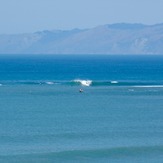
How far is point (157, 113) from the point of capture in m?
73.9

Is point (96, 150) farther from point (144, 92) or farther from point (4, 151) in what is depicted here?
point (144, 92)

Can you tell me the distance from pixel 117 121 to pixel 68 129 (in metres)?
6.41

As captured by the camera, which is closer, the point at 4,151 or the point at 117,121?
the point at 4,151

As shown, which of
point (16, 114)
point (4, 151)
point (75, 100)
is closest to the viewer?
point (4, 151)

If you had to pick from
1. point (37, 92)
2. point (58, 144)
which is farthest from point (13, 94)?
point (58, 144)

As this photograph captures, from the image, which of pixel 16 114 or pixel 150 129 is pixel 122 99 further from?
pixel 150 129

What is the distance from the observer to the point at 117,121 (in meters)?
67.2

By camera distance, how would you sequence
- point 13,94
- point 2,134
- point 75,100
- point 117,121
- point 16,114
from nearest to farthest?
point 2,134 → point 117,121 → point 16,114 → point 75,100 → point 13,94

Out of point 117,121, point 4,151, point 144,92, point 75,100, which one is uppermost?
point 144,92

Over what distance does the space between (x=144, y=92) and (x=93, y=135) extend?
40.9m

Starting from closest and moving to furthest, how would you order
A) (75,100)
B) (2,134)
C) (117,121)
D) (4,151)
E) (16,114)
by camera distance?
(4,151) → (2,134) → (117,121) → (16,114) → (75,100)

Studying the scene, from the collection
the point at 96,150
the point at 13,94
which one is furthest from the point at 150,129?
the point at 13,94

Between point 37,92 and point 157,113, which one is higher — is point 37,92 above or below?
above

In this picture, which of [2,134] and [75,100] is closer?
[2,134]
